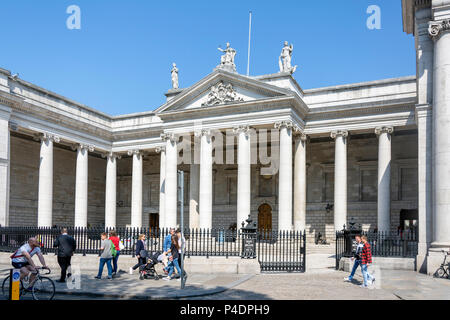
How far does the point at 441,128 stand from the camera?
1794 cm

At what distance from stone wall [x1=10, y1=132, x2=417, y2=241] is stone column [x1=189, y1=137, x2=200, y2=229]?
5.34 m

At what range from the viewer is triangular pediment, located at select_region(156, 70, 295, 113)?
30.5 meters

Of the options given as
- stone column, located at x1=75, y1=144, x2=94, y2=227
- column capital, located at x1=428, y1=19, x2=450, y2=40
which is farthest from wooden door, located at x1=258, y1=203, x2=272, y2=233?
column capital, located at x1=428, y1=19, x2=450, y2=40

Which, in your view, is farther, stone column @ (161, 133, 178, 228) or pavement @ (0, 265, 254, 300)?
stone column @ (161, 133, 178, 228)

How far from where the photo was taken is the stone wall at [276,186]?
3431 cm

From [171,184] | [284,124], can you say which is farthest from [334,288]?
[171,184]

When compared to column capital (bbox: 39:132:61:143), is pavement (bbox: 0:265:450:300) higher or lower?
lower

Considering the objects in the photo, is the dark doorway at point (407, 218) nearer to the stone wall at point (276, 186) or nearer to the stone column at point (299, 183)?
the stone wall at point (276, 186)

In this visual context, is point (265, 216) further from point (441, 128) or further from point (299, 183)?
point (441, 128)

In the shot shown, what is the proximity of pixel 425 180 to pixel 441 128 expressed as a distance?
2427 mm

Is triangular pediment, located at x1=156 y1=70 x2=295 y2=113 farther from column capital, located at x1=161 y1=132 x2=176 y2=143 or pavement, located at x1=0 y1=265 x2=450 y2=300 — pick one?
pavement, located at x1=0 y1=265 x2=450 y2=300

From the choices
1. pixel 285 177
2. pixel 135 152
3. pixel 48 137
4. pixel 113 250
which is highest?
pixel 48 137

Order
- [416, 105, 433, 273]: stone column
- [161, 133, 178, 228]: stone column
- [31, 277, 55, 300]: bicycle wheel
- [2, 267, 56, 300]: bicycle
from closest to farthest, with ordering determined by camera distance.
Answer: [2, 267, 56, 300]: bicycle
[31, 277, 55, 300]: bicycle wheel
[416, 105, 433, 273]: stone column
[161, 133, 178, 228]: stone column

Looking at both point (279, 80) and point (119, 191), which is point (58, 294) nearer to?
point (279, 80)
